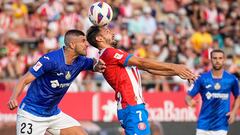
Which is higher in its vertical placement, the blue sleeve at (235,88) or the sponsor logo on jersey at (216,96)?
the blue sleeve at (235,88)

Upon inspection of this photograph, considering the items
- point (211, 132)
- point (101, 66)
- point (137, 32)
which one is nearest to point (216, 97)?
point (211, 132)

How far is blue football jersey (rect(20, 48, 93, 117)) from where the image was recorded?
11961 mm

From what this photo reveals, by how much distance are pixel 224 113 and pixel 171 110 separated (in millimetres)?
5000

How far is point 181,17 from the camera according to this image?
24.1 metres

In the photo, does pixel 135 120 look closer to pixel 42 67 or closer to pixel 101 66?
pixel 101 66

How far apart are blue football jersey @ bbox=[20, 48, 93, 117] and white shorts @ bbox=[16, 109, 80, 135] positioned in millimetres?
80

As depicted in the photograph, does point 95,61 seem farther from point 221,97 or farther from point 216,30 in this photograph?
point 216,30

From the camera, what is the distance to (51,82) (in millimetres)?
12062

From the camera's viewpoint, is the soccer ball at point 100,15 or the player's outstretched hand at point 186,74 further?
the soccer ball at point 100,15

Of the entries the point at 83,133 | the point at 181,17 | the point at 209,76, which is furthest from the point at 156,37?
the point at 83,133

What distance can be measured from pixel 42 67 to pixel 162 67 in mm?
2243

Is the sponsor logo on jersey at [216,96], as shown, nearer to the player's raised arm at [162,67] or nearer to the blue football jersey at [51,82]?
the blue football jersey at [51,82]

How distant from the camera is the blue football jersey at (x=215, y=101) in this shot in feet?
46.5

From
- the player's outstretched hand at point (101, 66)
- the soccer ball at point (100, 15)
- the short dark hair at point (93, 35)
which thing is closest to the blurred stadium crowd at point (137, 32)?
the soccer ball at point (100, 15)
